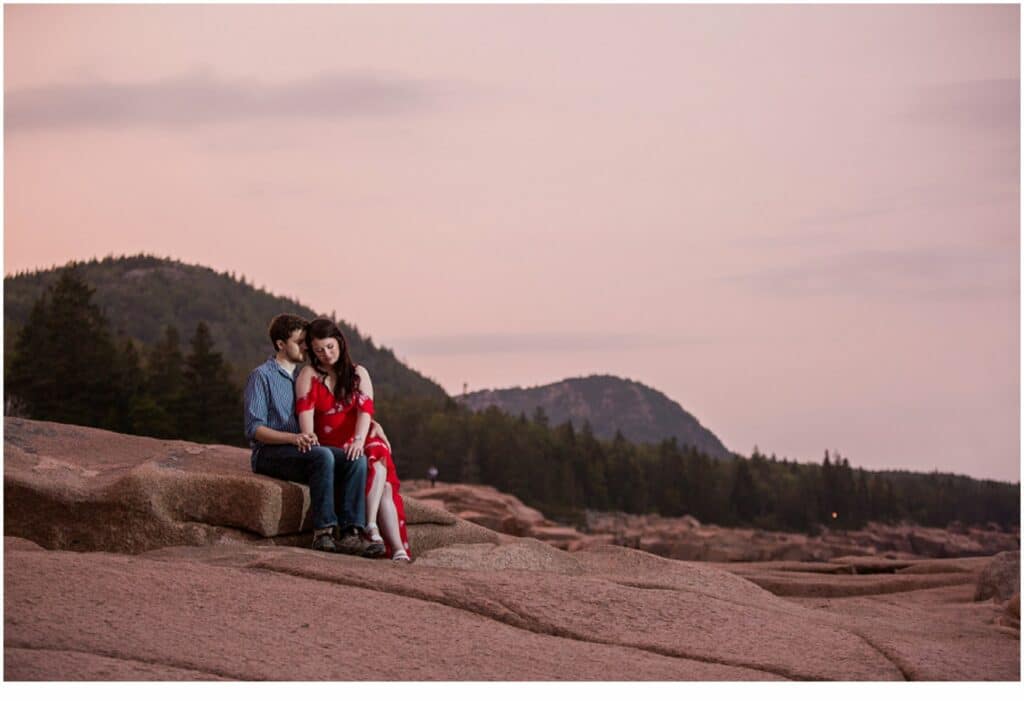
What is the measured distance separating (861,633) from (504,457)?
41.2 m

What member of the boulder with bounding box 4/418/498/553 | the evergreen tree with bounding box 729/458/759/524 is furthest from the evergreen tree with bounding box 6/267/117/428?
the boulder with bounding box 4/418/498/553

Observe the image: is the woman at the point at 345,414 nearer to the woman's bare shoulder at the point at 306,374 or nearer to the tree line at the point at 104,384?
the woman's bare shoulder at the point at 306,374

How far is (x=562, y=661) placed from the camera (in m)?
6.59

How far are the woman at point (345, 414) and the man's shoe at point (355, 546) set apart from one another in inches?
4.7

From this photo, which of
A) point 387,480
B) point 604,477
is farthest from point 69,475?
point 604,477

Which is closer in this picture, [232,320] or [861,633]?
[861,633]

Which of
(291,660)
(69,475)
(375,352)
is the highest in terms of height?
(375,352)

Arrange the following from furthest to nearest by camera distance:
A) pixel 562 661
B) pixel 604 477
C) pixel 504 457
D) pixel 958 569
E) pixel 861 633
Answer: pixel 604 477
pixel 504 457
pixel 958 569
pixel 861 633
pixel 562 661

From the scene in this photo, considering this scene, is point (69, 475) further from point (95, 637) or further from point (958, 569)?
point (958, 569)

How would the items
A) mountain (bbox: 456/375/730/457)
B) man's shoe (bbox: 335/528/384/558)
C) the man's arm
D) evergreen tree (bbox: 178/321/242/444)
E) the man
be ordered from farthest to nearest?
mountain (bbox: 456/375/730/457)
evergreen tree (bbox: 178/321/242/444)
the man's arm
the man
man's shoe (bbox: 335/528/384/558)

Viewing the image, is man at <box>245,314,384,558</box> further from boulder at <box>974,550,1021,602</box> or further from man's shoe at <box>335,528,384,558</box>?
boulder at <box>974,550,1021,602</box>

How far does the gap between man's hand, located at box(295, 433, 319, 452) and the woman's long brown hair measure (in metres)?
0.37

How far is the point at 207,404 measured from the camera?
3906 centimetres

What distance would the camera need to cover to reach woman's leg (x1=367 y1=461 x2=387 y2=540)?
8.91m
